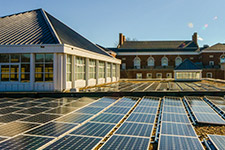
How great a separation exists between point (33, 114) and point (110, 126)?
4284 mm

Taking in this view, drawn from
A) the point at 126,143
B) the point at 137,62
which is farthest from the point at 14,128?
the point at 137,62

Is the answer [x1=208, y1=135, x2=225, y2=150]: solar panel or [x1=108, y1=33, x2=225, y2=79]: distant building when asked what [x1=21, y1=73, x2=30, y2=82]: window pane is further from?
[x1=108, y1=33, x2=225, y2=79]: distant building

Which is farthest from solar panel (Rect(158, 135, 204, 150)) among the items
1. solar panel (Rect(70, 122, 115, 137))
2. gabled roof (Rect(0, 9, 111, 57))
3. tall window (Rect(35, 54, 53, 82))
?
gabled roof (Rect(0, 9, 111, 57))

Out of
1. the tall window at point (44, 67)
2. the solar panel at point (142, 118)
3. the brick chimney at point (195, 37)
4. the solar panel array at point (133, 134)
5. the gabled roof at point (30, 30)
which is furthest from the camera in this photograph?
the brick chimney at point (195, 37)

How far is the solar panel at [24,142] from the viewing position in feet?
17.2

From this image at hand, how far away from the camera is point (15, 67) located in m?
19.1

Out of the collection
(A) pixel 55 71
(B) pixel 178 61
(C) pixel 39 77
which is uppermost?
(B) pixel 178 61

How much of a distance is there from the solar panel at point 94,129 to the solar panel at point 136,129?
47 cm

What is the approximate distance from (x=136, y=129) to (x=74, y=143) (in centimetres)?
229

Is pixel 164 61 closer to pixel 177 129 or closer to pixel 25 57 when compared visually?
pixel 25 57

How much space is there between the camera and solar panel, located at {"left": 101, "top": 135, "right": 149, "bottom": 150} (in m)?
5.19

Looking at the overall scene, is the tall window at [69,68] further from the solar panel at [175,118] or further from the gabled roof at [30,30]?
the solar panel at [175,118]

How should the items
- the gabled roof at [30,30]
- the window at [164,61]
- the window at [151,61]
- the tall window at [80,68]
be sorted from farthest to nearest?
the window at [151,61], the window at [164,61], the tall window at [80,68], the gabled roof at [30,30]

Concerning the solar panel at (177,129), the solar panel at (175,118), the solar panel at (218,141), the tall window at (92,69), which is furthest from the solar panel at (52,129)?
the tall window at (92,69)
